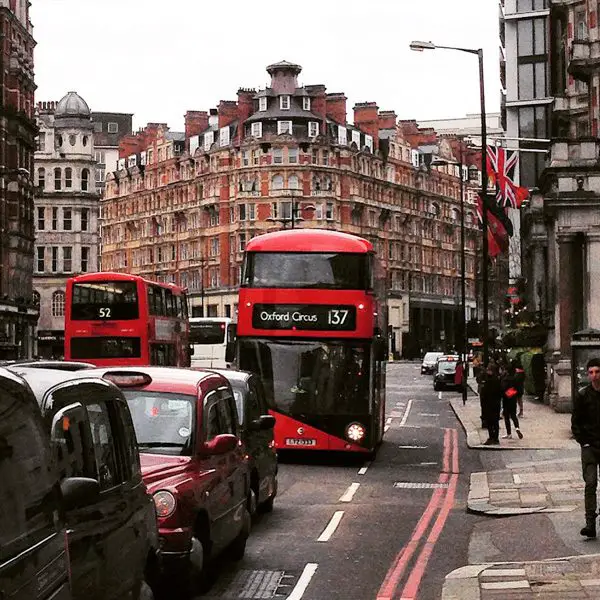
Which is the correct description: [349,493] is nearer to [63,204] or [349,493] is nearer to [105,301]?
[105,301]

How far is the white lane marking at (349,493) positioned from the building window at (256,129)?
99.9 metres

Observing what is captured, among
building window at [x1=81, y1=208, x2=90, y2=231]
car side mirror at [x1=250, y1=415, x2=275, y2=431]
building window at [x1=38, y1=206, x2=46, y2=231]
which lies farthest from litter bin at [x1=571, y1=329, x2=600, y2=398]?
building window at [x1=38, y1=206, x2=46, y2=231]

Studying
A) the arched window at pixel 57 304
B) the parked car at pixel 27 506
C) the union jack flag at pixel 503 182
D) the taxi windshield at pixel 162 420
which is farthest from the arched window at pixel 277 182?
the parked car at pixel 27 506

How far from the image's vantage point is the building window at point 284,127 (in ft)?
392

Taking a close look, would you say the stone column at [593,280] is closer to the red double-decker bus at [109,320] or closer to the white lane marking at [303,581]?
the red double-decker bus at [109,320]

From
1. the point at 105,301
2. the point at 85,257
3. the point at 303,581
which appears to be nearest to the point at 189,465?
the point at 303,581

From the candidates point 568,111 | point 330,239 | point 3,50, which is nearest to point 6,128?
point 3,50

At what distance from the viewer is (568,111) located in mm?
55938

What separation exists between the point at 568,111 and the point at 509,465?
33338 millimetres

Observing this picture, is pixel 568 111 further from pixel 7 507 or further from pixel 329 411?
pixel 7 507

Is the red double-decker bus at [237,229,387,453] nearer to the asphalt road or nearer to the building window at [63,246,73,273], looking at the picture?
the asphalt road

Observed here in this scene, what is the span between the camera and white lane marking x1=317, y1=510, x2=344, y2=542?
49.1 ft

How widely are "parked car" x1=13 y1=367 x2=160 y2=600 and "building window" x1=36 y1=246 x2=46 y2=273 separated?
379 ft

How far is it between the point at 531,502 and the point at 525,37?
61981 millimetres
